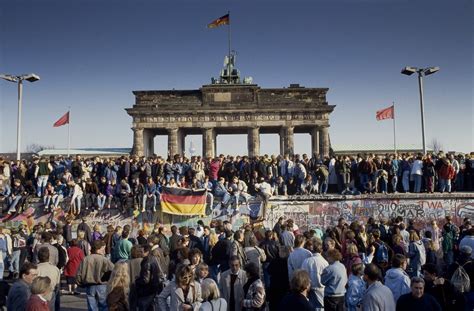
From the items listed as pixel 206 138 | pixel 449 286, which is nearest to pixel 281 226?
pixel 449 286

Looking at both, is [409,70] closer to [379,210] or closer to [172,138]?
[379,210]

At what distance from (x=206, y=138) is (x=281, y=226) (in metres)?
32.4

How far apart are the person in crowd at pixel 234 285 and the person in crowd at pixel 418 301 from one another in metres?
2.28

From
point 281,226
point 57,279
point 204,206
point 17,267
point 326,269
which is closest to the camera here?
point 326,269

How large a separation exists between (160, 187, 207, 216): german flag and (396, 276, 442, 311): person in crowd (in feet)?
41.1

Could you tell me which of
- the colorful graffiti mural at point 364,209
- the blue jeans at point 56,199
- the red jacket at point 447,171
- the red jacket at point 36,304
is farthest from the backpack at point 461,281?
the blue jeans at point 56,199

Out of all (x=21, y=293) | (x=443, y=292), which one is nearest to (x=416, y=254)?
(x=443, y=292)

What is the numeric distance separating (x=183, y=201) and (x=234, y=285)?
1118 centimetres

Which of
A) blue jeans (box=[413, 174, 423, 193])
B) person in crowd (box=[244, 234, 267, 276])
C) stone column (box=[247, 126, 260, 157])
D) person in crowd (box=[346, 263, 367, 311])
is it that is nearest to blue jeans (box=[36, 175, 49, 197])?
person in crowd (box=[244, 234, 267, 276])

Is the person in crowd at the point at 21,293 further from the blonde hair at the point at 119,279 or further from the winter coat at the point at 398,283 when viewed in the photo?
the winter coat at the point at 398,283

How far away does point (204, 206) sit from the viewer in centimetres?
1730

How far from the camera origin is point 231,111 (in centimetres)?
4312

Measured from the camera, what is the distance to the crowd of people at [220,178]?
17391mm

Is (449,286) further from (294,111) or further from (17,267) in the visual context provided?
(294,111)
